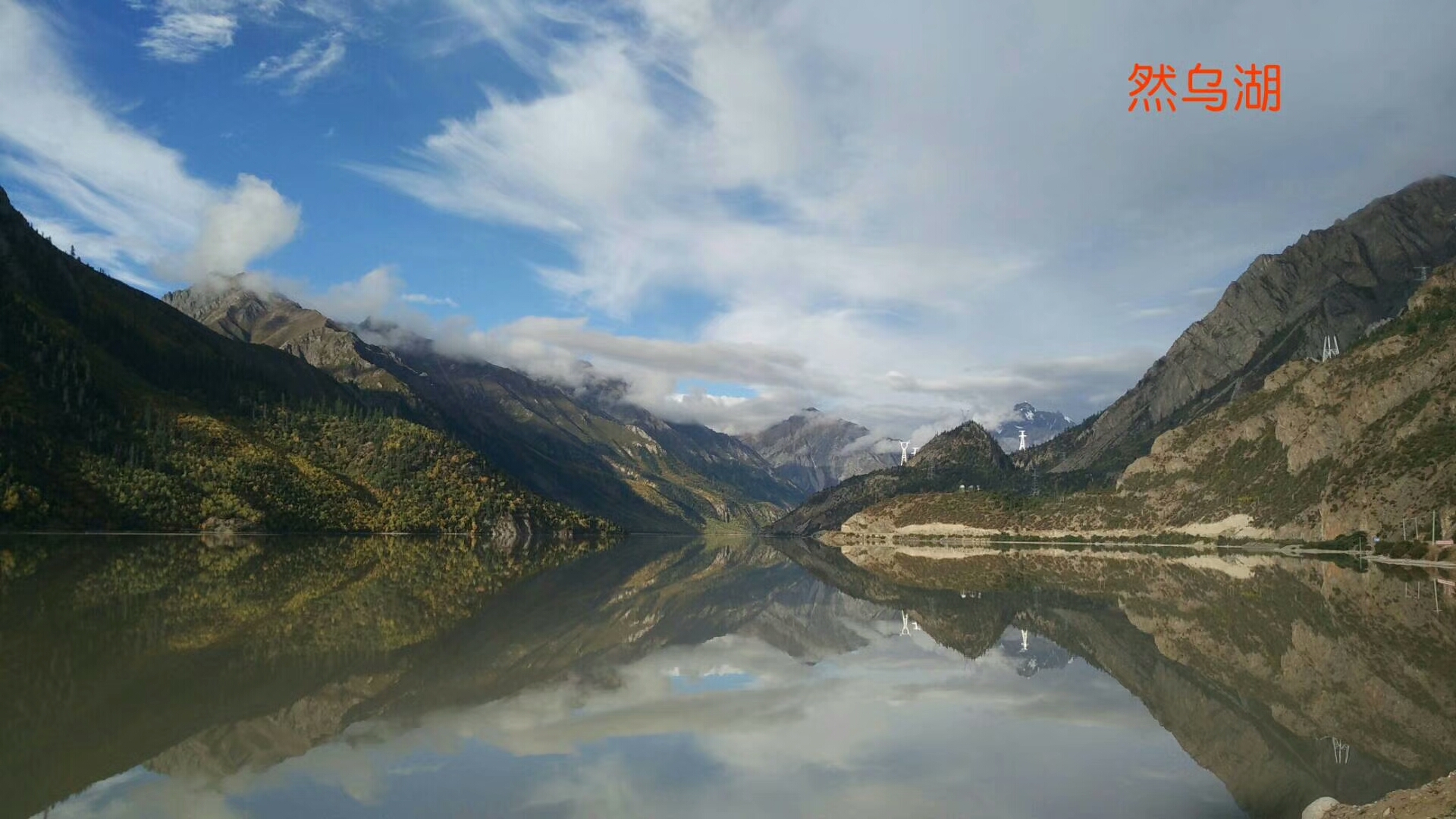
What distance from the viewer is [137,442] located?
464ft

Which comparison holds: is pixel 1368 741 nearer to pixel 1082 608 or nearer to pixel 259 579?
pixel 1082 608

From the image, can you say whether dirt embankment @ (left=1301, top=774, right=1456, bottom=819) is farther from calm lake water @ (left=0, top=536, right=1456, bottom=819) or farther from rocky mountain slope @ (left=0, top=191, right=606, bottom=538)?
rocky mountain slope @ (left=0, top=191, right=606, bottom=538)

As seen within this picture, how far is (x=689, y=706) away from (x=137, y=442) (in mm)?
151744

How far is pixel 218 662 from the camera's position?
2538 cm

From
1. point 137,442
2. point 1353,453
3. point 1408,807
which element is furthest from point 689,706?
point 1353,453

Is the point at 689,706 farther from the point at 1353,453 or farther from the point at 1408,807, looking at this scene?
the point at 1353,453

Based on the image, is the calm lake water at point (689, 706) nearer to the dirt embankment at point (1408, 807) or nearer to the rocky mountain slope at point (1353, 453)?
the dirt embankment at point (1408, 807)

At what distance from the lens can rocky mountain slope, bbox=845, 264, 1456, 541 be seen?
11306 centimetres

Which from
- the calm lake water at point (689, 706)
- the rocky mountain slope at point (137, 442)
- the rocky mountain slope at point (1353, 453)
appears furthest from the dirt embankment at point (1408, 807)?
the rocky mountain slope at point (137, 442)

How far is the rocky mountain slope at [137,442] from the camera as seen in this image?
398ft

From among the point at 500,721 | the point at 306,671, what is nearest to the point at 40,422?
the point at 306,671

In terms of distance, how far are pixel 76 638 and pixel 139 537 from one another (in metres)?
95.8

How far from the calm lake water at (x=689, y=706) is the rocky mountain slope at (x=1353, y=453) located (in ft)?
258

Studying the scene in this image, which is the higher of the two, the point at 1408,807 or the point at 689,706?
the point at 1408,807
